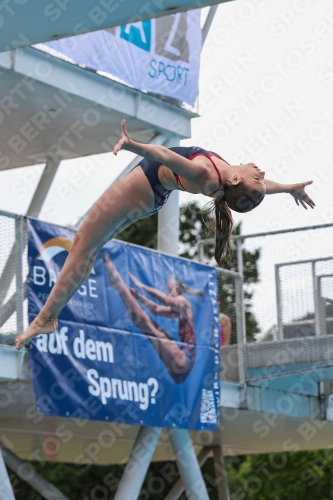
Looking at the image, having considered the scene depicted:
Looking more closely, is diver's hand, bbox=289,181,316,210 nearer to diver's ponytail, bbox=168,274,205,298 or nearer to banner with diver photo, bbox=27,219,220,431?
banner with diver photo, bbox=27,219,220,431

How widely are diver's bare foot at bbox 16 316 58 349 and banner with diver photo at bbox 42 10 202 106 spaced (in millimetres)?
5086

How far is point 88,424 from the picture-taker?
12.8 meters

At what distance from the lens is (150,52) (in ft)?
38.4

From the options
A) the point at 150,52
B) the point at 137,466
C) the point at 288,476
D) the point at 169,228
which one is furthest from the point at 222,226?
the point at 288,476

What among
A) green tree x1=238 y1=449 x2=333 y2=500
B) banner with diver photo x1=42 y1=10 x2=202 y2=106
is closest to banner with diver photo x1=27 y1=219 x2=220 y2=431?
banner with diver photo x1=42 y1=10 x2=202 y2=106

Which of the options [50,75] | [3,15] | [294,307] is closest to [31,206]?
[50,75]

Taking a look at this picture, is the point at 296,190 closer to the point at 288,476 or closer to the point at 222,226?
the point at 222,226

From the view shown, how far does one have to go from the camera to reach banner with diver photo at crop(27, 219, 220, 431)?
9547mm

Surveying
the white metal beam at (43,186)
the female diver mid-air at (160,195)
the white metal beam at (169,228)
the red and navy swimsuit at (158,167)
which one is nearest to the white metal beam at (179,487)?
the white metal beam at (169,228)

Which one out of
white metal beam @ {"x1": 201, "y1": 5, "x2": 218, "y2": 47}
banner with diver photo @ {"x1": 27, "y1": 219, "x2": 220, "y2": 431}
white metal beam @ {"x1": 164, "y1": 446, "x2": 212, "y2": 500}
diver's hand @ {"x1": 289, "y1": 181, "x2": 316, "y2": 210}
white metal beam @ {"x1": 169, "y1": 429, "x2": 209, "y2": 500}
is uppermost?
white metal beam @ {"x1": 201, "y1": 5, "x2": 218, "y2": 47}

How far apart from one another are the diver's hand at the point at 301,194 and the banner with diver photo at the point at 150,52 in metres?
5.12

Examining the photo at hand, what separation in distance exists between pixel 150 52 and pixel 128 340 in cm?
361

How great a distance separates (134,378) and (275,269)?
2490 mm

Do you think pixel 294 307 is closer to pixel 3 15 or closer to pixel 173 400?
pixel 173 400
